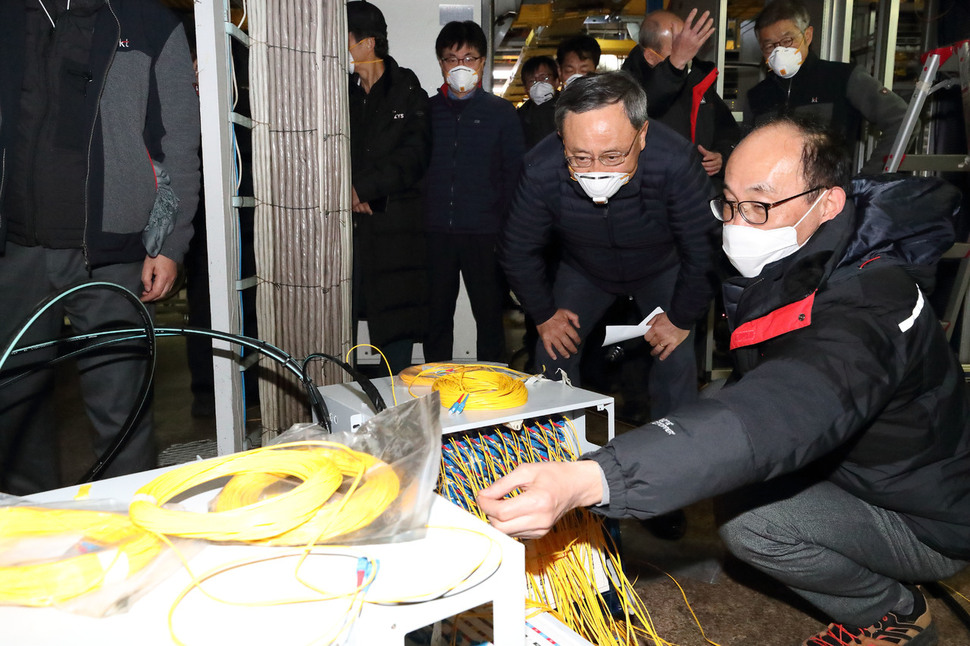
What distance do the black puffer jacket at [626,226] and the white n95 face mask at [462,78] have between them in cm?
86

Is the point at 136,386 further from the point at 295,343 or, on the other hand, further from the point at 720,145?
the point at 720,145

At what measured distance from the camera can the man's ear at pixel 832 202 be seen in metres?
1.30

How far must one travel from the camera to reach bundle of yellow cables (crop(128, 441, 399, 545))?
2.45 ft

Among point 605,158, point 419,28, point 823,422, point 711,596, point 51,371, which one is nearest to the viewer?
point 823,422

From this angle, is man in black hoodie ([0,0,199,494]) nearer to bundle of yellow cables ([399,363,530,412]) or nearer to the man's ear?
bundle of yellow cables ([399,363,530,412])

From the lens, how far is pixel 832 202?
1313mm

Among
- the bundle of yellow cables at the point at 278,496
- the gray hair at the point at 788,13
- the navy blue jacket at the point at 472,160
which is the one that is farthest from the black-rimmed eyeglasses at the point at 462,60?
the bundle of yellow cables at the point at 278,496

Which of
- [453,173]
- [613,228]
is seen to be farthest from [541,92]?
[613,228]

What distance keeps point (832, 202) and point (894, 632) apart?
2.83 ft

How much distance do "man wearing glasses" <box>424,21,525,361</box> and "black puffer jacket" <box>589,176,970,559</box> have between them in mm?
1688

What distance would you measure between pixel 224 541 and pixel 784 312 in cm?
94

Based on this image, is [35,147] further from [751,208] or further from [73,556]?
[751,208]

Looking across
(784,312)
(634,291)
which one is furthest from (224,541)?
(634,291)

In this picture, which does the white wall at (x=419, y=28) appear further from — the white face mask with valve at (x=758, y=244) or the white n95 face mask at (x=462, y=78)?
the white face mask with valve at (x=758, y=244)
